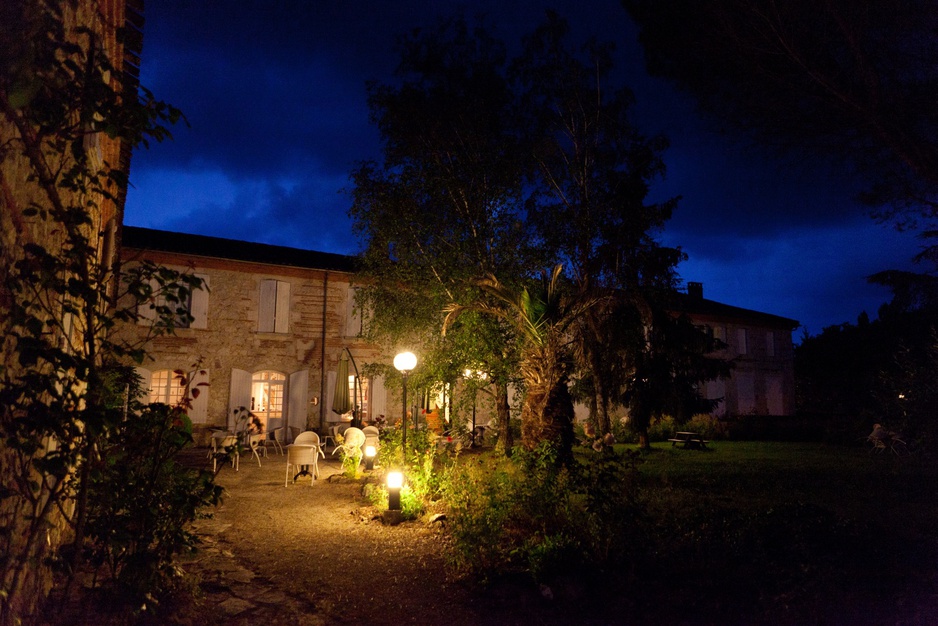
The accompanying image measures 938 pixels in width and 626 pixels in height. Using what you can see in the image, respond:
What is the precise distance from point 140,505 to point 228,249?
15.3 meters

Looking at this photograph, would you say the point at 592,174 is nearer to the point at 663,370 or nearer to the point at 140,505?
the point at 663,370

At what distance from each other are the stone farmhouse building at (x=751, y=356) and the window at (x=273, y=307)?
17186 millimetres

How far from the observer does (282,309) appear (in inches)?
673

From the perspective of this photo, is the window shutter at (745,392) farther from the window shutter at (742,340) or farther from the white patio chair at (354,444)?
the white patio chair at (354,444)

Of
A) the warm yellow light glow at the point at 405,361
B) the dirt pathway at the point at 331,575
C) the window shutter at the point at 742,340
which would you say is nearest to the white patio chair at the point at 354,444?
the dirt pathway at the point at 331,575

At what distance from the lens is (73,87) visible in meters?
2.63

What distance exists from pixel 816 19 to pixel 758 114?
1.22 meters

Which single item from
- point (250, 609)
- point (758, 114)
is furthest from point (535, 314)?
point (250, 609)

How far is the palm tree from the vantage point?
9453 millimetres

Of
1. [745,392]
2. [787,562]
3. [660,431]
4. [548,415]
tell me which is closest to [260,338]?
[548,415]

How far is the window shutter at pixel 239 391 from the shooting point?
1605 centimetres

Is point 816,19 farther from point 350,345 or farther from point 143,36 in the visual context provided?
point 350,345

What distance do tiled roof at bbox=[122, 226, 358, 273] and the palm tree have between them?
22.6 ft

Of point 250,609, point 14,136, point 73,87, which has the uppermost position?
point 73,87
